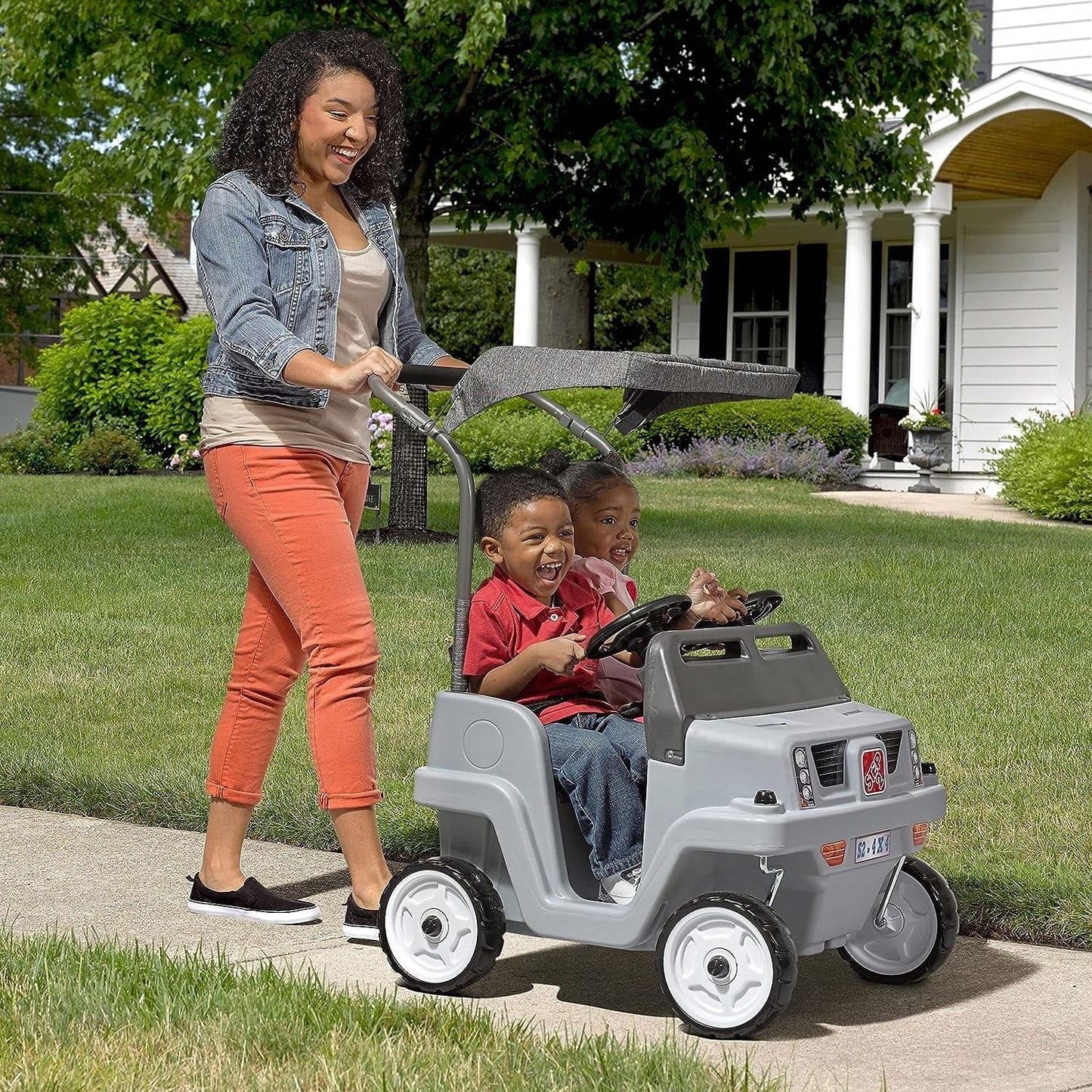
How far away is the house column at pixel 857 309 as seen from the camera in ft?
65.1

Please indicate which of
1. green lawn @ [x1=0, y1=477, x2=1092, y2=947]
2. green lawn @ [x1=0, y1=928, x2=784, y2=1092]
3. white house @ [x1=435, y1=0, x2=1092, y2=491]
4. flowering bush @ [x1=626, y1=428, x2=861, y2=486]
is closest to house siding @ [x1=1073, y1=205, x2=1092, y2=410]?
white house @ [x1=435, y1=0, x2=1092, y2=491]

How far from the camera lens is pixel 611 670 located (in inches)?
171

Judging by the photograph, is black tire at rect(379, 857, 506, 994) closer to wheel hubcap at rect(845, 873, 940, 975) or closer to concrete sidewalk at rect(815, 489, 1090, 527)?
wheel hubcap at rect(845, 873, 940, 975)

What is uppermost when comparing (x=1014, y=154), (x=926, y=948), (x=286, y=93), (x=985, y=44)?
(x=985, y=44)

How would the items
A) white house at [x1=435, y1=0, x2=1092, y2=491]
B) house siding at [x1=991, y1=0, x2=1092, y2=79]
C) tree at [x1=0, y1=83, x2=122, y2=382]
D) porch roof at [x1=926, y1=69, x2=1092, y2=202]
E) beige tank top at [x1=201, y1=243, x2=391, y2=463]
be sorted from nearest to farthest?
beige tank top at [x1=201, y1=243, x2=391, y2=463]
porch roof at [x1=926, y1=69, x2=1092, y2=202]
white house at [x1=435, y1=0, x2=1092, y2=491]
house siding at [x1=991, y1=0, x2=1092, y2=79]
tree at [x1=0, y1=83, x2=122, y2=382]

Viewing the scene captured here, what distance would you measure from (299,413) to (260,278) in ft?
1.09

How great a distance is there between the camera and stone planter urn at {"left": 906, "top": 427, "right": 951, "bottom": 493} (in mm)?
19266

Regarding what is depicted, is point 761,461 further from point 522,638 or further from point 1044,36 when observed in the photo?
point 522,638

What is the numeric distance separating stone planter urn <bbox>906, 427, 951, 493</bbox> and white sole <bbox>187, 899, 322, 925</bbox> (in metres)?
15.7

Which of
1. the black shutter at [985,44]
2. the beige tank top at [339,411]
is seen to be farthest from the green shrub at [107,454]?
the beige tank top at [339,411]

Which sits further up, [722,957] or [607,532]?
[607,532]

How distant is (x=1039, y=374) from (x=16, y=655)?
14.8 m

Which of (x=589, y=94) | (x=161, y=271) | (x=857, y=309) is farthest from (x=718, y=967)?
(x=161, y=271)

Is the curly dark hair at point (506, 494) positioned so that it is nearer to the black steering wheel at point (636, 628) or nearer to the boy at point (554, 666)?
the boy at point (554, 666)
